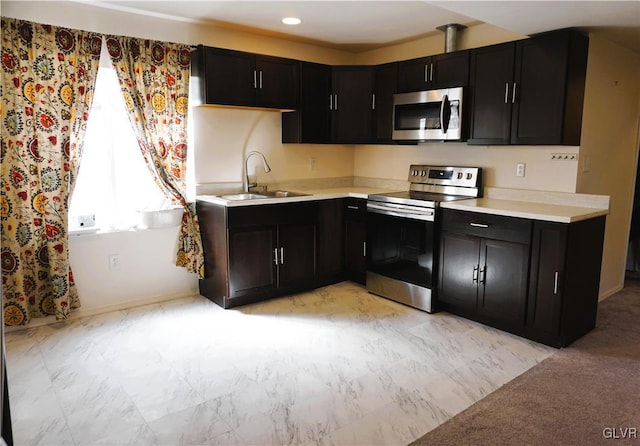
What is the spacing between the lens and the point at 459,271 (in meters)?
3.53

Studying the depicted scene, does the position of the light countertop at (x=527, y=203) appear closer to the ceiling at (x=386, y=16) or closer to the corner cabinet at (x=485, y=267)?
the corner cabinet at (x=485, y=267)

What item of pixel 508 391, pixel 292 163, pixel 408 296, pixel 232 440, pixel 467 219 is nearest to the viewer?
pixel 232 440

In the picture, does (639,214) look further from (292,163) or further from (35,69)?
(35,69)

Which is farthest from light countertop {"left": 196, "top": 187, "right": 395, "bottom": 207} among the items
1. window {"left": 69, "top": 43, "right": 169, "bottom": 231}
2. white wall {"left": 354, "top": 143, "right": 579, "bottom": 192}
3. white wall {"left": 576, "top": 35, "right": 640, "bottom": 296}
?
white wall {"left": 576, "top": 35, "right": 640, "bottom": 296}

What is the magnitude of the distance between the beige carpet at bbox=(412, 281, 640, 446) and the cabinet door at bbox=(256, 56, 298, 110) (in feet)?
9.42

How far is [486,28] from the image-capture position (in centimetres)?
388

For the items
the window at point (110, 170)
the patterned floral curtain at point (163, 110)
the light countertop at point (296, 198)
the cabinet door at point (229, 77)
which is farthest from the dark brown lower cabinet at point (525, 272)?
the window at point (110, 170)

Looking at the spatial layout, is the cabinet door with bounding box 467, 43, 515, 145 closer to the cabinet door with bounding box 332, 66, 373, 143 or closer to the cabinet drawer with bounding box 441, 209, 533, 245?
the cabinet drawer with bounding box 441, 209, 533, 245

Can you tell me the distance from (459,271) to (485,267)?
0.75ft

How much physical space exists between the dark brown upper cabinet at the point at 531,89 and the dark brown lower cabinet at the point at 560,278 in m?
0.70

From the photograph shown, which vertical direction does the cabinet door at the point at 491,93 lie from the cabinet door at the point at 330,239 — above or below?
above

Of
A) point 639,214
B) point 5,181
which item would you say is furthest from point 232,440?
point 639,214

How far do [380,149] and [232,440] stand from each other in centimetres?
346

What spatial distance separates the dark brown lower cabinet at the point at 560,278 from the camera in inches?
117
